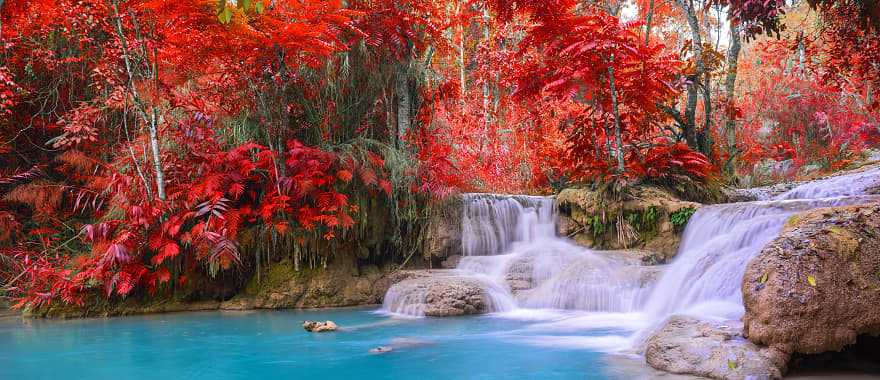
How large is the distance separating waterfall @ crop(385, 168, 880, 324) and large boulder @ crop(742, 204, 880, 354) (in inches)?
45.1

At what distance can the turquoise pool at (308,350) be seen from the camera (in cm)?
479

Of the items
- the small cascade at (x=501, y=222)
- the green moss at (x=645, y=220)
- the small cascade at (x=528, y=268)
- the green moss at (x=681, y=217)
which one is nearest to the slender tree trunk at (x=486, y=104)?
the small cascade at (x=501, y=222)

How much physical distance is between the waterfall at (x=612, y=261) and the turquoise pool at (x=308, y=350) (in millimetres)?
652

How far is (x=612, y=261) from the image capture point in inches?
316

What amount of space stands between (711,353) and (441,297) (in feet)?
13.3

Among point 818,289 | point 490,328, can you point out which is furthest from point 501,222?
point 818,289

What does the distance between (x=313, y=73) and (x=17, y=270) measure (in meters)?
5.69

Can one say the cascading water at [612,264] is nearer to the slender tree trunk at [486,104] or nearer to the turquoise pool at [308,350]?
the turquoise pool at [308,350]

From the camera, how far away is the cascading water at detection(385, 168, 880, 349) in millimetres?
6184

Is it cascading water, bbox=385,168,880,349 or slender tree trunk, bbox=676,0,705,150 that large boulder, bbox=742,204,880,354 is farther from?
slender tree trunk, bbox=676,0,705,150

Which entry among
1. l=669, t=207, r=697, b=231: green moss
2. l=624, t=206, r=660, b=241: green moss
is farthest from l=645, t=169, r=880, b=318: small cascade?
l=624, t=206, r=660, b=241: green moss

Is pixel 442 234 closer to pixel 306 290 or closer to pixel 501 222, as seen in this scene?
pixel 501 222

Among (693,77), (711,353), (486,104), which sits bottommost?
(711,353)

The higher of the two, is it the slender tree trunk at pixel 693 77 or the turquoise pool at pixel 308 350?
the slender tree trunk at pixel 693 77
